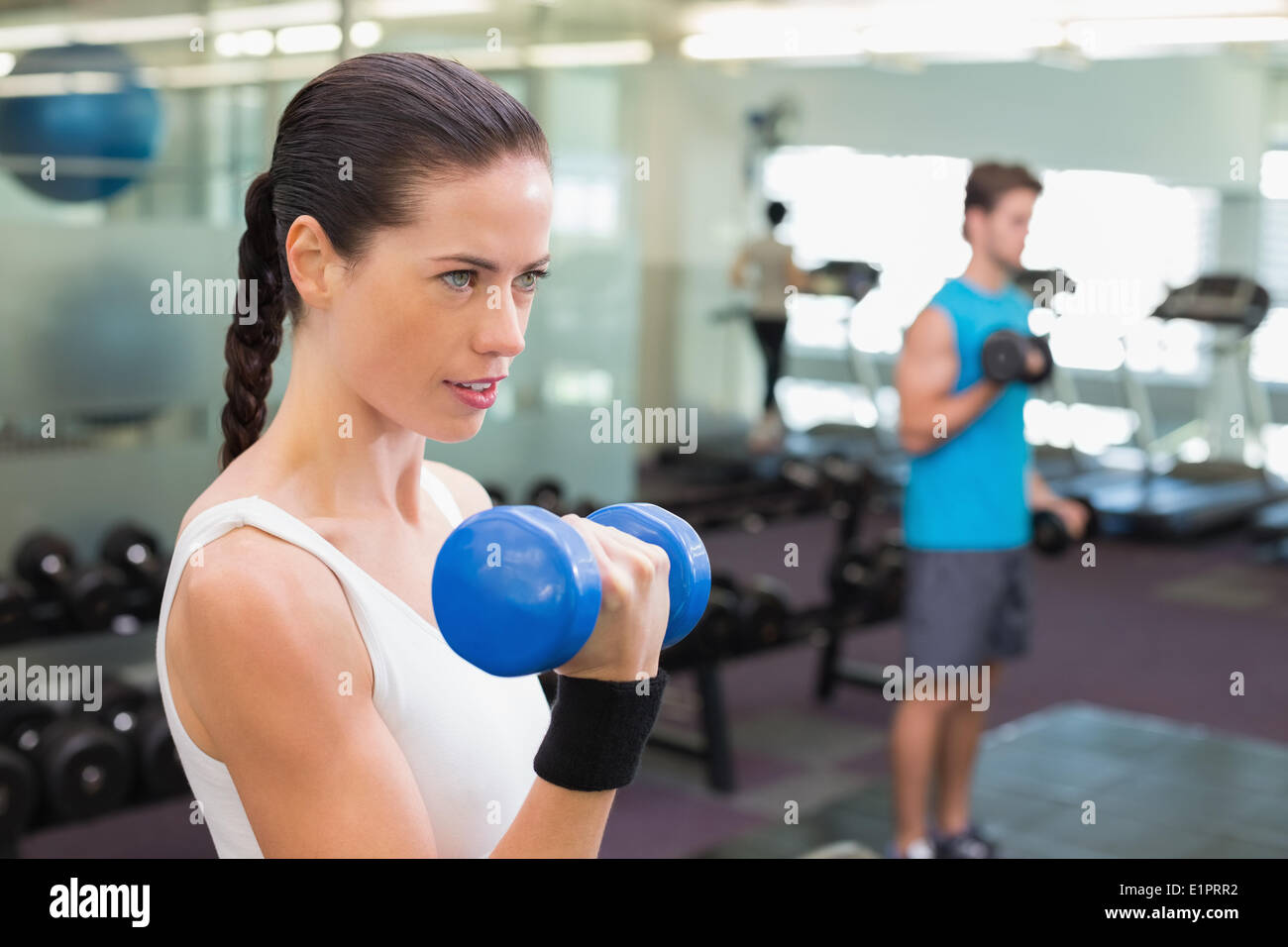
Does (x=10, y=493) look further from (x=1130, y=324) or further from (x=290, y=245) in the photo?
(x=1130, y=324)

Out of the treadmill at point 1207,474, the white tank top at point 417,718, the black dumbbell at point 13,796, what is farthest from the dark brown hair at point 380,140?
the treadmill at point 1207,474

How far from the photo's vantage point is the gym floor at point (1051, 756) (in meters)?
3.18

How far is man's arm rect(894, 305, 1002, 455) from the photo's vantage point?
2.81 metres

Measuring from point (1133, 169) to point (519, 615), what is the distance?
316 inches

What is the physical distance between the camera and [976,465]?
2848 mm

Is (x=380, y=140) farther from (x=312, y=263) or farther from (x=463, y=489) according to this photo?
(x=463, y=489)

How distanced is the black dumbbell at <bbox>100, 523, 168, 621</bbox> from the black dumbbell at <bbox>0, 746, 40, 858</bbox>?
0.96m

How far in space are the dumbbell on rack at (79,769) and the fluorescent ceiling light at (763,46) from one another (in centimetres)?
571

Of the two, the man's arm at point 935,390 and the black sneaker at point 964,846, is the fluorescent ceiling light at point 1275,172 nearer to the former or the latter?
the man's arm at point 935,390

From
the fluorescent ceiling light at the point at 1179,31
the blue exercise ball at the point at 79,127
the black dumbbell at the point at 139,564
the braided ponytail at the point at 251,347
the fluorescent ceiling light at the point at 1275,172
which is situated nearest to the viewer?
the braided ponytail at the point at 251,347

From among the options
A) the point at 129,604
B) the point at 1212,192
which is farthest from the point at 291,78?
the point at 1212,192

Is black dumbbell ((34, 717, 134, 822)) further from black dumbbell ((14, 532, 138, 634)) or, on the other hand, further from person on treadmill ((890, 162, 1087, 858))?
person on treadmill ((890, 162, 1087, 858))

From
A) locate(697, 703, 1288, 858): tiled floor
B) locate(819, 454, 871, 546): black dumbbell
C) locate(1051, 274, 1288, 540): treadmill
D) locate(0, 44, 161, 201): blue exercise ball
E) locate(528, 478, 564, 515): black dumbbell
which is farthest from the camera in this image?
locate(1051, 274, 1288, 540): treadmill

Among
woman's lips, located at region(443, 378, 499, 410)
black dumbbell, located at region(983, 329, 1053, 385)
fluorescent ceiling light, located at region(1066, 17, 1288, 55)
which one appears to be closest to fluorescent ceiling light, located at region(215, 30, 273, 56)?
black dumbbell, located at region(983, 329, 1053, 385)
